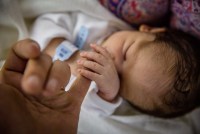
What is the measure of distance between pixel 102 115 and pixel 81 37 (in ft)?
0.96

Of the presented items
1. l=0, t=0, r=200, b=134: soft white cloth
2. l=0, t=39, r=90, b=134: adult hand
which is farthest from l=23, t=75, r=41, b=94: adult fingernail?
l=0, t=0, r=200, b=134: soft white cloth

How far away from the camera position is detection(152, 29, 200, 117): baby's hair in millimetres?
816

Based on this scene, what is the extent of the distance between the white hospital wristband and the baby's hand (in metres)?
0.15

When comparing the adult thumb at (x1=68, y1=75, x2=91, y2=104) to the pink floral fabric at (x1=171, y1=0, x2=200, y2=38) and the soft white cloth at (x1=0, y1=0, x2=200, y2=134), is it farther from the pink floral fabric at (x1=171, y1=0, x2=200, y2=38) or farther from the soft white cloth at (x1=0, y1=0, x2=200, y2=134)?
the pink floral fabric at (x1=171, y1=0, x2=200, y2=38)

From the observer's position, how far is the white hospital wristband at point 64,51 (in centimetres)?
92

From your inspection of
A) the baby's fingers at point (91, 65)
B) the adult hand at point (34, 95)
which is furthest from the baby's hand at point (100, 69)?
the adult hand at point (34, 95)

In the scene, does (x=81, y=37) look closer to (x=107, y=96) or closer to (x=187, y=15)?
(x=107, y=96)

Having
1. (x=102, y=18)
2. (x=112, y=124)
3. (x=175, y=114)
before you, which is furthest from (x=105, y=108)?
(x=102, y=18)

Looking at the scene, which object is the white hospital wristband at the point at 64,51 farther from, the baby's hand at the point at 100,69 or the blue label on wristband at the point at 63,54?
the baby's hand at the point at 100,69

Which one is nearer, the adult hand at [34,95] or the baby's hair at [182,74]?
the adult hand at [34,95]

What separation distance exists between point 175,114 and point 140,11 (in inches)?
14.6

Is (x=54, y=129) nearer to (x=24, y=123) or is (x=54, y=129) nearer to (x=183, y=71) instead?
(x=24, y=123)

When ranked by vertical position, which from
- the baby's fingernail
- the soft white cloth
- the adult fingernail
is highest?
the adult fingernail

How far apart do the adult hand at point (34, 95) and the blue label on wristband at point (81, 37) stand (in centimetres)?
38
